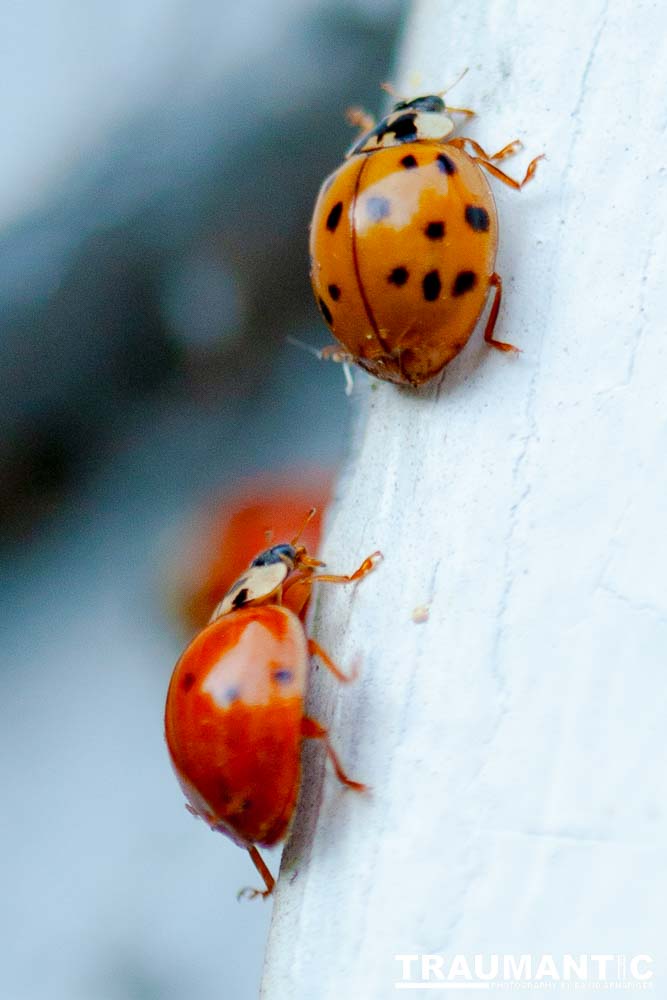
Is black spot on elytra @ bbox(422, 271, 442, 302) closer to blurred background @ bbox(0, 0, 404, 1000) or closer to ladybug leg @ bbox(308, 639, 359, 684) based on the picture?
ladybug leg @ bbox(308, 639, 359, 684)

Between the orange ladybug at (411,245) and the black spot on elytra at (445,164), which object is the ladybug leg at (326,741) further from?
the black spot on elytra at (445,164)

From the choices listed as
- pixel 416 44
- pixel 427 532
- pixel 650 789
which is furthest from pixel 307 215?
pixel 650 789

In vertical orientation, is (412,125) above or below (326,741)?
above

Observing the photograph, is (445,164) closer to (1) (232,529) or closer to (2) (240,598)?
(2) (240,598)

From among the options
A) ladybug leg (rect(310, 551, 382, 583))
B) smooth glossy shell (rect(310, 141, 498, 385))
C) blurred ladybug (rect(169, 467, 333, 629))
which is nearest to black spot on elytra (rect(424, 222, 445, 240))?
smooth glossy shell (rect(310, 141, 498, 385))

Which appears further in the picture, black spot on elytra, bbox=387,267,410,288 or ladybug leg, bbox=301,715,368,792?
black spot on elytra, bbox=387,267,410,288

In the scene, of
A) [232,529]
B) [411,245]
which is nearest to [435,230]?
[411,245]
